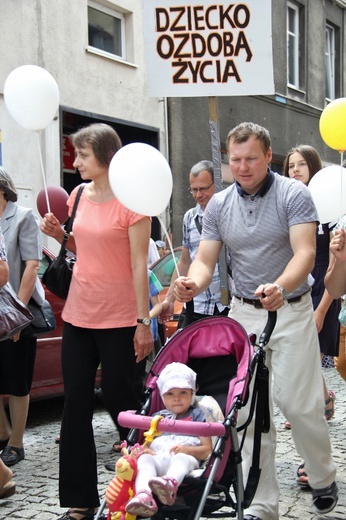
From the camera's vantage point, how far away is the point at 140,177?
3.81 metres

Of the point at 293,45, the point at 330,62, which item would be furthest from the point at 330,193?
the point at 330,62

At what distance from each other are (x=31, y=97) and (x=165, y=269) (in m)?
4.49

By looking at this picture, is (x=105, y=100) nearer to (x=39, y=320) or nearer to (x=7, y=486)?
(x=39, y=320)

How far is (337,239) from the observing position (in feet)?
14.3

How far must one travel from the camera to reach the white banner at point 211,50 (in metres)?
5.15

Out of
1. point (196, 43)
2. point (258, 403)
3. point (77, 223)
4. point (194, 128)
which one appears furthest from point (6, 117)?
point (258, 403)

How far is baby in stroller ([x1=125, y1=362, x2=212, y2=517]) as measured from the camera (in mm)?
3180

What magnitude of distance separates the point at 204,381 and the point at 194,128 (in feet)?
45.5

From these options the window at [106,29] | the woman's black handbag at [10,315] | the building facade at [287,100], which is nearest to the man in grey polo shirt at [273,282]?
the woman's black handbag at [10,315]

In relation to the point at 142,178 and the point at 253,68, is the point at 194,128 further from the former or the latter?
the point at 142,178

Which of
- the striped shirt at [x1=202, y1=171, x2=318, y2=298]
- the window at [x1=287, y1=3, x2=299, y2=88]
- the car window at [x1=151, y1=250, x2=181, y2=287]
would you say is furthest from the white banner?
the window at [x1=287, y1=3, x2=299, y2=88]

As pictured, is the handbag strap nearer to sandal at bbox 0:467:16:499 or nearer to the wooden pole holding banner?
the wooden pole holding banner

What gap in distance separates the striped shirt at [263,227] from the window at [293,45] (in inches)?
740

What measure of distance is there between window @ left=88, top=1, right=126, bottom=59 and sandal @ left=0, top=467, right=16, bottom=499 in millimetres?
11238
